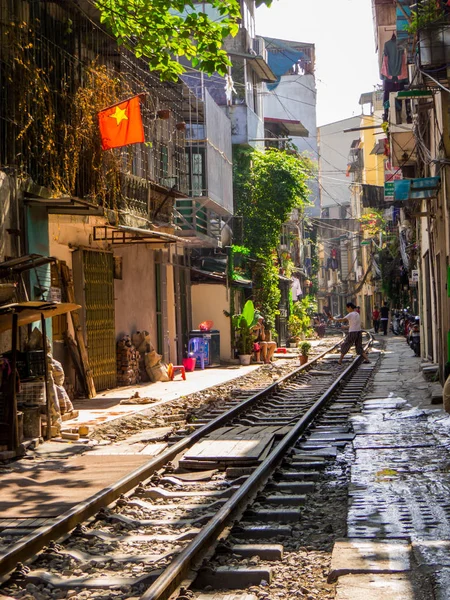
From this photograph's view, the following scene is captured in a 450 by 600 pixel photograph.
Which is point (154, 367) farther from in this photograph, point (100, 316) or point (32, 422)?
point (32, 422)

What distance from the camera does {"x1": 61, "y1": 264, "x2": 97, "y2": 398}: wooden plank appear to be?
18141mm

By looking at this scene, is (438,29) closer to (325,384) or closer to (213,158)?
(325,384)

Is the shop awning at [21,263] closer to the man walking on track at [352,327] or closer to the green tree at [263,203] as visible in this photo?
the man walking on track at [352,327]

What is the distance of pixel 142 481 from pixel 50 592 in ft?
11.9

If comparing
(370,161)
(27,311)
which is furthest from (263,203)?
(370,161)

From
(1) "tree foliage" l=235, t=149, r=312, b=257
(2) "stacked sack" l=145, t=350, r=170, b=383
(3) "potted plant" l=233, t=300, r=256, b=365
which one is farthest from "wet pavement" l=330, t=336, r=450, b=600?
(1) "tree foliage" l=235, t=149, r=312, b=257

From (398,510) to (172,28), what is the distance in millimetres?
8838

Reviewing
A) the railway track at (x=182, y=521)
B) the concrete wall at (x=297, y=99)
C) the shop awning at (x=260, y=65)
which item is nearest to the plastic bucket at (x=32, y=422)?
the railway track at (x=182, y=521)

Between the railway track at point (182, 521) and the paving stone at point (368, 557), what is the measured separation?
438mm

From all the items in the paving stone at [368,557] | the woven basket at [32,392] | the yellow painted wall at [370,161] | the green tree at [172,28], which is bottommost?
the paving stone at [368,557]

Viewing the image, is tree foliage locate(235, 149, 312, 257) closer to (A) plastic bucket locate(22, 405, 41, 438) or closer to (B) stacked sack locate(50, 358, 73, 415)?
(B) stacked sack locate(50, 358, 73, 415)

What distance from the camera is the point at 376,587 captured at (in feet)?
18.4

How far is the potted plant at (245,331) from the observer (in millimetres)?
29312

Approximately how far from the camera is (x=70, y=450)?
39.2 feet
